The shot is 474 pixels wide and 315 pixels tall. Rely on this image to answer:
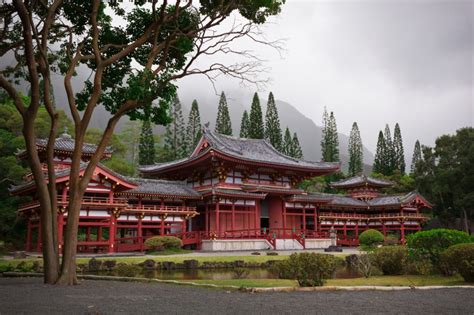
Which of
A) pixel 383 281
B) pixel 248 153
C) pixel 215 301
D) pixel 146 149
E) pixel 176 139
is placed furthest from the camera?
pixel 176 139

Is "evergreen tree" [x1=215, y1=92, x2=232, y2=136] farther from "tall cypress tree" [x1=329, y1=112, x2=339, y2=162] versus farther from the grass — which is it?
the grass

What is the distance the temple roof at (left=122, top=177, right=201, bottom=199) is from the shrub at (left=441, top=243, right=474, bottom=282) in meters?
22.5

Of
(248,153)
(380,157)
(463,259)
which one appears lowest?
(463,259)

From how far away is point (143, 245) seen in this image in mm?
29281

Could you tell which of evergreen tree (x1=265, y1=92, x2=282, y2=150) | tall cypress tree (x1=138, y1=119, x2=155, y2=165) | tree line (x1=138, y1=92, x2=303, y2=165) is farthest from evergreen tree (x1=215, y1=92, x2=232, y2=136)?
tall cypress tree (x1=138, y1=119, x2=155, y2=165)

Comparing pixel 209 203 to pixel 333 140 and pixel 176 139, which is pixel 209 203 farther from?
pixel 333 140

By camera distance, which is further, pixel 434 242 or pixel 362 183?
pixel 362 183

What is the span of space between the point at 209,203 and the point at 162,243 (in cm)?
722

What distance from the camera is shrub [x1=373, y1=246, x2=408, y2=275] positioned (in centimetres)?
1557

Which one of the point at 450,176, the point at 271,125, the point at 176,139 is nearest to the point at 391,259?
the point at 450,176

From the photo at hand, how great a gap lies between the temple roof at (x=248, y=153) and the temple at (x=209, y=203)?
0.34 feet

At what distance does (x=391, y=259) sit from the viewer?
15.7 metres

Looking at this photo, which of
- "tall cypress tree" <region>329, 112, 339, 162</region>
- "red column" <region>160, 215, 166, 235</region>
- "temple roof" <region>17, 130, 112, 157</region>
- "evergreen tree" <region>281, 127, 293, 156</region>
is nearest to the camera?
"temple roof" <region>17, 130, 112, 157</region>

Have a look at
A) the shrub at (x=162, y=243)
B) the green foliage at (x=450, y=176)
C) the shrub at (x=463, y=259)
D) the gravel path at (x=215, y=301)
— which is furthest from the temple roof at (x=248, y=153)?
the gravel path at (x=215, y=301)
